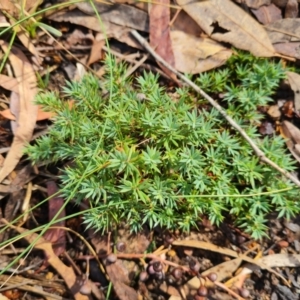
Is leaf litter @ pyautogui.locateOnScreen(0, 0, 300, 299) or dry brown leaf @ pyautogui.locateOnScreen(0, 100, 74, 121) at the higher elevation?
leaf litter @ pyautogui.locateOnScreen(0, 0, 300, 299)

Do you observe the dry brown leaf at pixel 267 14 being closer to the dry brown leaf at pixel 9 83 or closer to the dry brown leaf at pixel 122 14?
the dry brown leaf at pixel 122 14

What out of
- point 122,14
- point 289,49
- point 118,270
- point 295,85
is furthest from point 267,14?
point 118,270

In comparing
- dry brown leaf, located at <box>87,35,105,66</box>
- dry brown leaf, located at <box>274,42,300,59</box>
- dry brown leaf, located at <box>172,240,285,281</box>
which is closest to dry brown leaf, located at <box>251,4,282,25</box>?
dry brown leaf, located at <box>274,42,300,59</box>

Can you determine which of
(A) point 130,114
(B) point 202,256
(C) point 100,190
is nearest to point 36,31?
(A) point 130,114

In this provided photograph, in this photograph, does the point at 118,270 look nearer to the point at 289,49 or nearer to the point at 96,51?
the point at 96,51

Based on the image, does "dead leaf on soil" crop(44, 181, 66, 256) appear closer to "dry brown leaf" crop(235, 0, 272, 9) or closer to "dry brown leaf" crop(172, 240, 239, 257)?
"dry brown leaf" crop(172, 240, 239, 257)

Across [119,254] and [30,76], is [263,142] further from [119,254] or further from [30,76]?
[30,76]
